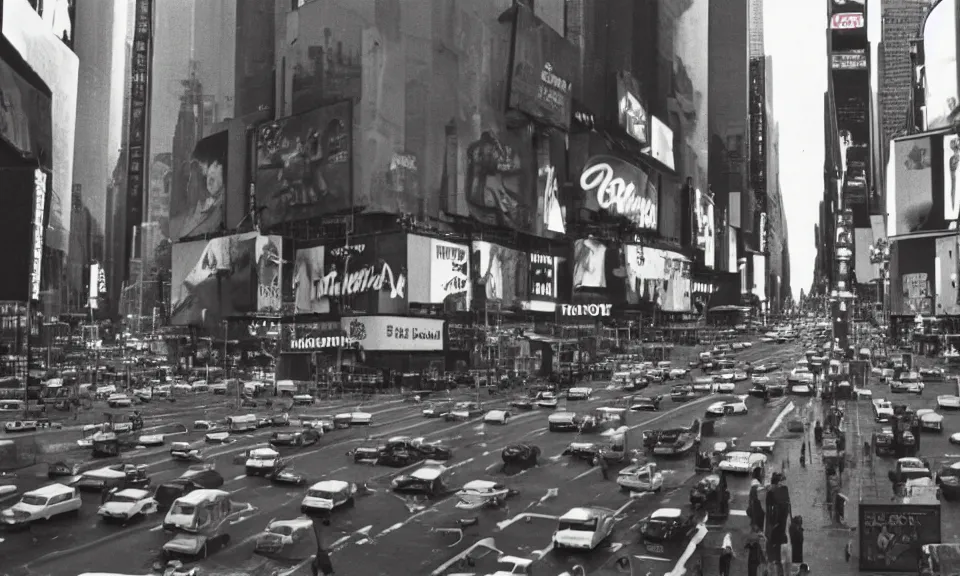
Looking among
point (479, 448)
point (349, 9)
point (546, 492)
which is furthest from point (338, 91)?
point (546, 492)

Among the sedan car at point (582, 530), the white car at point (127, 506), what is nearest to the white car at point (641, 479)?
the sedan car at point (582, 530)

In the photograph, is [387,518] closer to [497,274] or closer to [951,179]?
[497,274]

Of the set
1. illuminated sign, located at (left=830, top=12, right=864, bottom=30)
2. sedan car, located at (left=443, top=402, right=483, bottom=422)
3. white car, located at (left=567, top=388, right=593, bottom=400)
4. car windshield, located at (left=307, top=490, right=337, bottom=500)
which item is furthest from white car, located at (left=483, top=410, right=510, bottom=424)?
illuminated sign, located at (left=830, top=12, right=864, bottom=30)

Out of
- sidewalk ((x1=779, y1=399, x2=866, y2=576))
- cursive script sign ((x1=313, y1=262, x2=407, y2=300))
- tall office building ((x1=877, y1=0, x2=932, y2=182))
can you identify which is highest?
tall office building ((x1=877, y1=0, x2=932, y2=182))

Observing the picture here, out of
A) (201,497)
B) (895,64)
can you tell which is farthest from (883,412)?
(895,64)

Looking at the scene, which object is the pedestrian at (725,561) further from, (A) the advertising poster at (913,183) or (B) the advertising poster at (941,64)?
(A) the advertising poster at (913,183)

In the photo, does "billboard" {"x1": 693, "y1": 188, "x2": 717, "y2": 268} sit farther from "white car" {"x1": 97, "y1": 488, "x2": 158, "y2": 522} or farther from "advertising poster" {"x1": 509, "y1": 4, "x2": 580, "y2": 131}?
"white car" {"x1": 97, "y1": 488, "x2": 158, "y2": 522}

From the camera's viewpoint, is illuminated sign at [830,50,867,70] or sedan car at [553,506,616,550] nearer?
sedan car at [553,506,616,550]

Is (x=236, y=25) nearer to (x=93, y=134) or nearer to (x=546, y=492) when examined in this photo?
(x=93, y=134)
